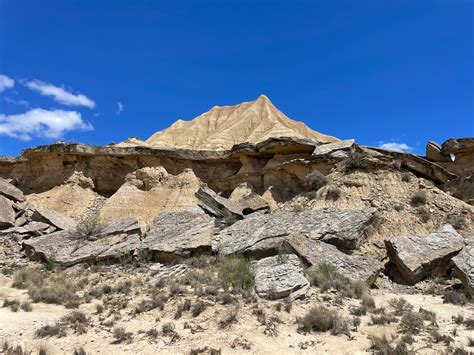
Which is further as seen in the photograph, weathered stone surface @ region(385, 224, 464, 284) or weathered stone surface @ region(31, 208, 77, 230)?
weathered stone surface @ region(31, 208, 77, 230)

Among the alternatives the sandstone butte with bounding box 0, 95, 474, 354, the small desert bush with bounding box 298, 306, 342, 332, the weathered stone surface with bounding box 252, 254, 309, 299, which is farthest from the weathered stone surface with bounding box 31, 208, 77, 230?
the small desert bush with bounding box 298, 306, 342, 332

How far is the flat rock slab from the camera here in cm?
1380

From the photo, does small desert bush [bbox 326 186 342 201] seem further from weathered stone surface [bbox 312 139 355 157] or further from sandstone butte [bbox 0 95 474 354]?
weathered stone surface [bbox 312 139 355 157]

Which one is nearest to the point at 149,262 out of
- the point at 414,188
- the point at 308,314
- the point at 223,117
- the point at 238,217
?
the point at 238,217

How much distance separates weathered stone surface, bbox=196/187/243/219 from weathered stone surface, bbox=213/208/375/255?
1.53m

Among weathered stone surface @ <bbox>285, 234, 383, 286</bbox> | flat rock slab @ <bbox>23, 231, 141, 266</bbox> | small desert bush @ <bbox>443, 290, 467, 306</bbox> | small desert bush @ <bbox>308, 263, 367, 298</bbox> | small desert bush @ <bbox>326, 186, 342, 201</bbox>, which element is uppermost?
small desert bush @ <bbox>326, 186, 342, 201</bbox>

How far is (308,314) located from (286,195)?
36.5 ft

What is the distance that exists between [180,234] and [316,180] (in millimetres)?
6781

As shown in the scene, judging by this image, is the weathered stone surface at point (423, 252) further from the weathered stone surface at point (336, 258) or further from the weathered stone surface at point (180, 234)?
the weathered stone surface at point (180, 234)

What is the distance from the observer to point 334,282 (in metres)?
10.1

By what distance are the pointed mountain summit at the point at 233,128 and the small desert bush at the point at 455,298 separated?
3538cm

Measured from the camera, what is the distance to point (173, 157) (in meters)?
21.3

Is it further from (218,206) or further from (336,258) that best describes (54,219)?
(336,258)

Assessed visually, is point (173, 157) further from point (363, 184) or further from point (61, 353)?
point (61, 353)
